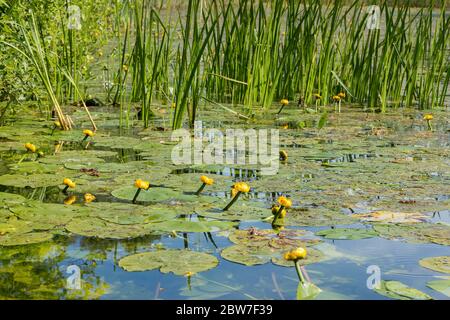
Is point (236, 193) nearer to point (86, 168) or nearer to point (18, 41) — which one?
point (86, 168)

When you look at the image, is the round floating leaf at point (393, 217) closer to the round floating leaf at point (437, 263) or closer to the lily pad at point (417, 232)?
the lily pad at point (417, 232)

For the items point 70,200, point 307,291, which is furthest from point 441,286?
point 70,200

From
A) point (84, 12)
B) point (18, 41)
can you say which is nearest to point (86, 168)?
point (18, 41)

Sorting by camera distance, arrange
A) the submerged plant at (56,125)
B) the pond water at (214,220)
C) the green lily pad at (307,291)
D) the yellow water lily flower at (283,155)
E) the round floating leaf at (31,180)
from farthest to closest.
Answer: the submerged plant at (56,125), the yellow water lily flower at (283,155), the round floating leaf at (31,180), the pond water at (214,220), the green lily pad at (307,291)

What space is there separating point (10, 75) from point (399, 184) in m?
1.92

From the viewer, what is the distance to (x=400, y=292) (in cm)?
156

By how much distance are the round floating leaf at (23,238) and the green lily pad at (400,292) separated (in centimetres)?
88

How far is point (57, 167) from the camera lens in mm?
2723

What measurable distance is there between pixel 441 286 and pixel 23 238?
41.7 inches

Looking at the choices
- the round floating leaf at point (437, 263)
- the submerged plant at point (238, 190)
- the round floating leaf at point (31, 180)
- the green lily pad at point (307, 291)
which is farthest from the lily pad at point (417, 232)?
the round floating leaf at point (31, 180)

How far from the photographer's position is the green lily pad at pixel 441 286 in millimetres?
1566

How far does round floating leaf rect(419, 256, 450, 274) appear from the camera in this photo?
1.72 meters

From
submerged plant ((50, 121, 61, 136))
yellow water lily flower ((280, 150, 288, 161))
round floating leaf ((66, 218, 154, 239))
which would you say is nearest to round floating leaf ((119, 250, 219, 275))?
round floating leaf ((66, 218, 154, 239))

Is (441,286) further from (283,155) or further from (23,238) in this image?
Answer: (283,155)
